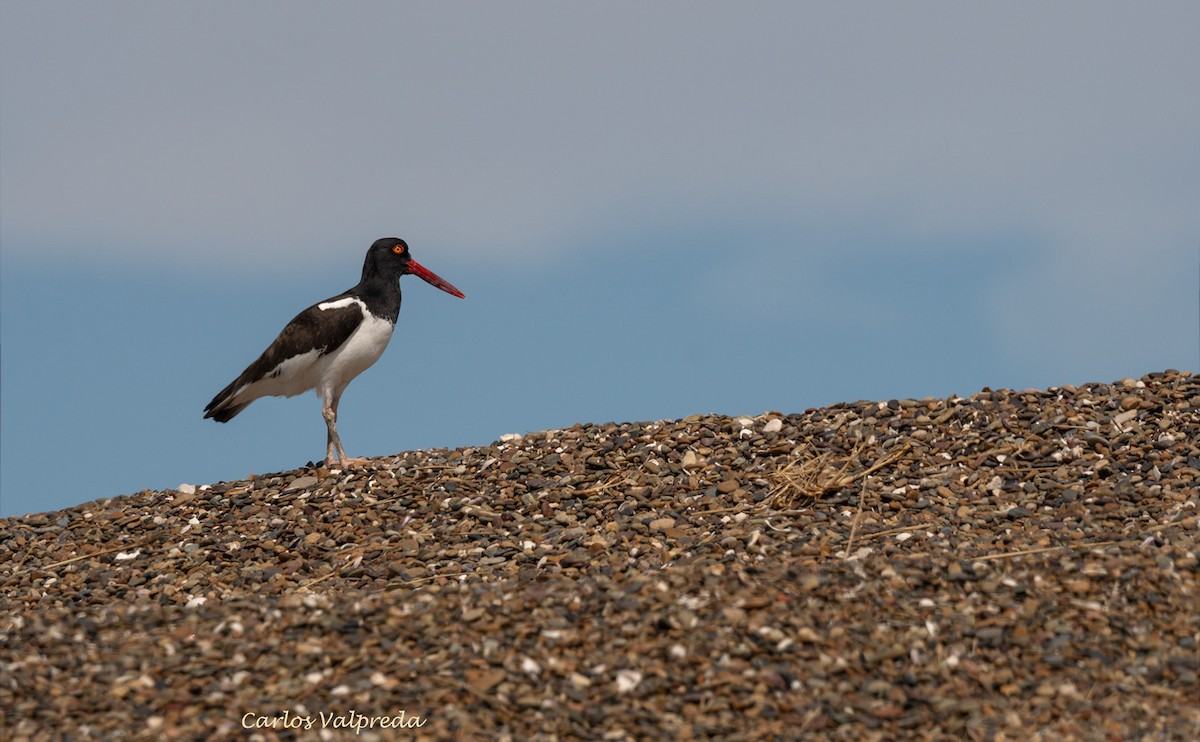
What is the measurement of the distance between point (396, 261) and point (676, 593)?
733 centimetres

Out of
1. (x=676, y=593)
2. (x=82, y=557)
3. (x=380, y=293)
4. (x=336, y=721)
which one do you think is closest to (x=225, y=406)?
(x=380, y=293)

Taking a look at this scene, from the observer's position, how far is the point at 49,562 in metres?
12.0

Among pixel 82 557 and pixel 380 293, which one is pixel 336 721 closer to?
pixel 82 557

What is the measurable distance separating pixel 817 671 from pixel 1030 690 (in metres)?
1.10

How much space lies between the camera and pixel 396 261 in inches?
556

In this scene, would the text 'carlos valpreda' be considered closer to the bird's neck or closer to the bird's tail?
the bird's neck

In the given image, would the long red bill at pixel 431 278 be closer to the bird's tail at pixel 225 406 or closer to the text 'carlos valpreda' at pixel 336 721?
the bird's tail at pixel 225 406

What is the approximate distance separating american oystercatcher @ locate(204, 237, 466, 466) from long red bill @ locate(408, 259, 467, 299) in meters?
0.30

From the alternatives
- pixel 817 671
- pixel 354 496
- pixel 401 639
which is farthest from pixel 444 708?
pixel 354 496

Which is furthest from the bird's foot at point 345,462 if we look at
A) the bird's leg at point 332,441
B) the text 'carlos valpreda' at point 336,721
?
the text 'carlos valpreda' at point 336,721

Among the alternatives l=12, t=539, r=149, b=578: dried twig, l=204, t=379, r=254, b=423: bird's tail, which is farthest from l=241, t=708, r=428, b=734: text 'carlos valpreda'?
l=204, t=379, r=254, b=423: bird's tail

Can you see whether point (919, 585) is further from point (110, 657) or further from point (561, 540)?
point (110, 657)

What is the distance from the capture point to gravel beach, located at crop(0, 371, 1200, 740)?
22.2 ft

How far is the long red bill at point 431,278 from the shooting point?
14.4 meters
